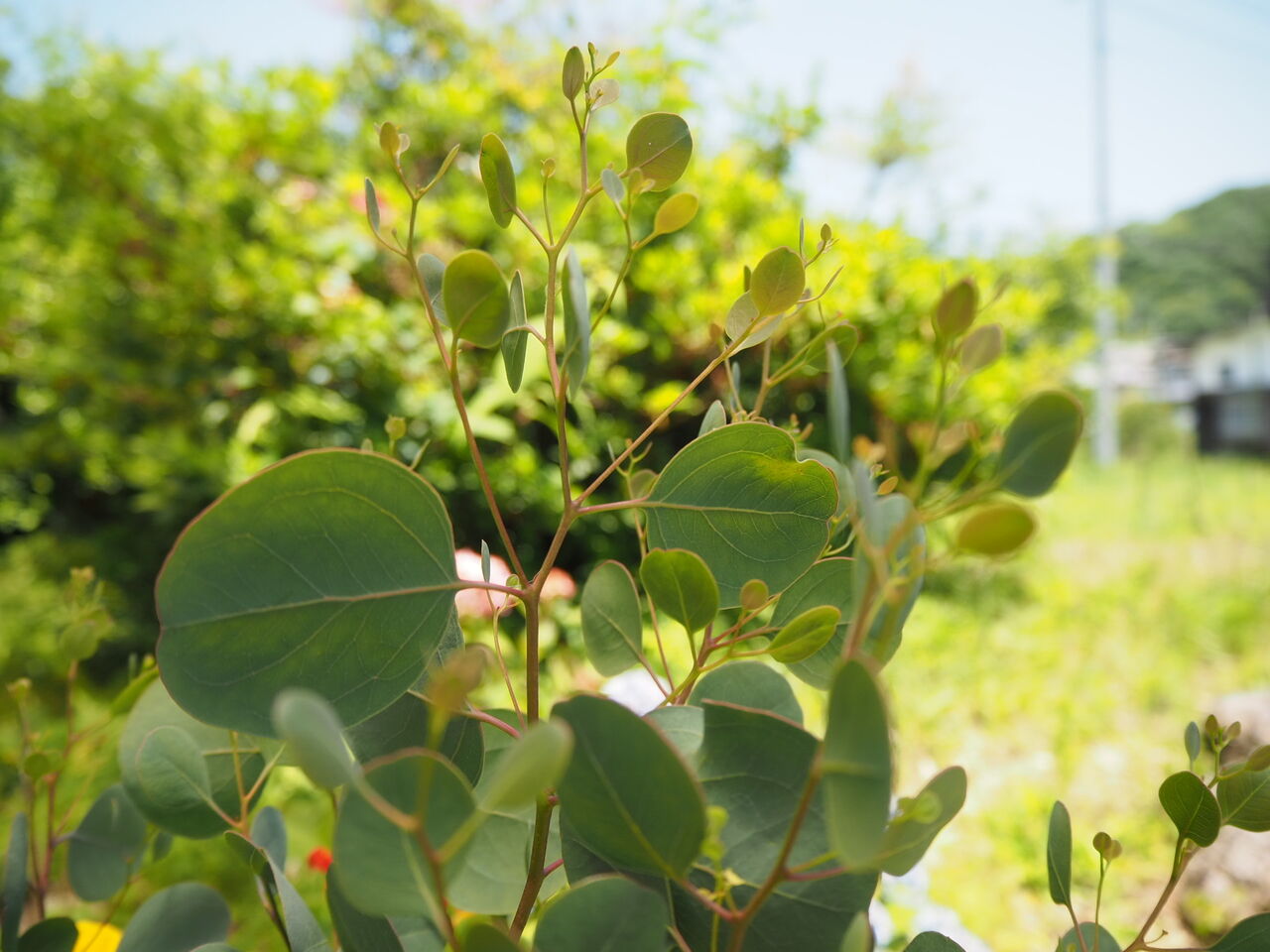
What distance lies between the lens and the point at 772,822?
205 millimetres

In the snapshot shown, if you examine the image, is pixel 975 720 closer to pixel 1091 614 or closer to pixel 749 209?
pixel 1091 614

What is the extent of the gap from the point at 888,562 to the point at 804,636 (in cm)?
6

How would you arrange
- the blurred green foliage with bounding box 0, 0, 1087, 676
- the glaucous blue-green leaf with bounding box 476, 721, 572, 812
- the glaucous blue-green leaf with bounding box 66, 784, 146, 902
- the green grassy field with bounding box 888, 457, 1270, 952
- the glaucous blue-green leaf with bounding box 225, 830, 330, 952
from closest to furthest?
the glaucous blue-green leaf with bounding box 476, 721, 572, 812 < the glaucous blue-green leaf with bounding box 225, 830, 330, 952 < the glaucous blue-green leaf with bounding box 66, 784, 146, 902 < the green grassy field with bounding box 888, 457, 1270, 952 < the blurred green foliage with bounding box 0, 0, 1087, 676

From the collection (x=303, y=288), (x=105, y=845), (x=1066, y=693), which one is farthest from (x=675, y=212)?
(x=1066, y=693)

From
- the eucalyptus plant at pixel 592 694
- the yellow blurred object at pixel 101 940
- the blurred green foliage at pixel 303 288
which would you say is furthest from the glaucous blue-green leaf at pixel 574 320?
the blurred green foliage at pixel 303 288

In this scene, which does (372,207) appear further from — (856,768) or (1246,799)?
(1246,799)

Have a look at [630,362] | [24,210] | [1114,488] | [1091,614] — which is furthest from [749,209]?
[1114,488]

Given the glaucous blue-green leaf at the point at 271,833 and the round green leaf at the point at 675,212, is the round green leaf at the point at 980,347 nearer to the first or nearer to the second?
the round green leaf at the point at 675,212

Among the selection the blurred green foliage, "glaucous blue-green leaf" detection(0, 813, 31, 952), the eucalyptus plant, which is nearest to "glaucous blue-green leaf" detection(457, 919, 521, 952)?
the eucalyptus plant

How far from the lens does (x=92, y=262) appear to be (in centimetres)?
235

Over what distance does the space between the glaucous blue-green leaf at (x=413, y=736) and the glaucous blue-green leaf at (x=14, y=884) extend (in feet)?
0.48

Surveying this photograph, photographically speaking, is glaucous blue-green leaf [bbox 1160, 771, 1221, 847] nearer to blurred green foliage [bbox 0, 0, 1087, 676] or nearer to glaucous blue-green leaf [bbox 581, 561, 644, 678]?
glaucous blue-green leaf [bbox 581, 561, 644, 678]

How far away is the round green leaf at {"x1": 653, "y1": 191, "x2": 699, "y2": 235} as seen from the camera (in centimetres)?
25

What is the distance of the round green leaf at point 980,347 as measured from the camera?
0.21 metres
